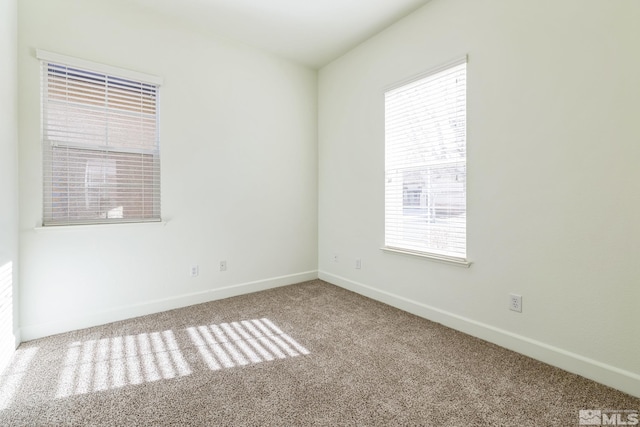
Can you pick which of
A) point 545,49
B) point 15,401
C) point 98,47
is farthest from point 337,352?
point 98,47

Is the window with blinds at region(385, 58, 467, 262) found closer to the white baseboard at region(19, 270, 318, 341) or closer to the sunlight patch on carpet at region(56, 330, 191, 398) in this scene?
the white baseboard at region(19, 270, 318, 341)

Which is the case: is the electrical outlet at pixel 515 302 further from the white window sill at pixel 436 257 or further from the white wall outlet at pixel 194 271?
the white wall outlet at pixel 194 271

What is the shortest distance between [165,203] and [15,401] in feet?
5.65

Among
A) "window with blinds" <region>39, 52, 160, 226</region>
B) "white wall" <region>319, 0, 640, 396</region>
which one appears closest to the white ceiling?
"white wall" <region>319, 0, 640, 396</region>

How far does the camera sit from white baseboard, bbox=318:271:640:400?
1699 millimetres

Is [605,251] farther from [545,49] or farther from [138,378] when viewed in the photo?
[138,378]

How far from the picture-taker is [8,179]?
2066 millimetres

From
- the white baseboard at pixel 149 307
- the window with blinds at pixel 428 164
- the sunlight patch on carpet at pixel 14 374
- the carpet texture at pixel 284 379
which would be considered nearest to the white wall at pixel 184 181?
the white baseboard at pixel 149 307

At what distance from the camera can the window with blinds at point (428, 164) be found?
2.48 m

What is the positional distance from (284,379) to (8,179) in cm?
234

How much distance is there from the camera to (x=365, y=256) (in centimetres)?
339

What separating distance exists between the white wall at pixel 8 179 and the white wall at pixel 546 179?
3.08 metres

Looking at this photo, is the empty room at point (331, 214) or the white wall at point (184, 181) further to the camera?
the white wall at point (184, 181)

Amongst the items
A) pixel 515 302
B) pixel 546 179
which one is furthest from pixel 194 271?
pixel 546 179
